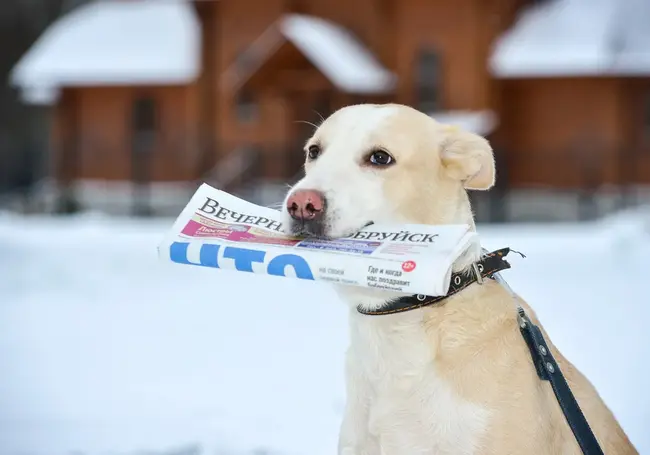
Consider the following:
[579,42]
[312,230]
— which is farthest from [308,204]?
[579,42]

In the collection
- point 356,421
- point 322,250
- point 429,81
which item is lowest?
point 356,421

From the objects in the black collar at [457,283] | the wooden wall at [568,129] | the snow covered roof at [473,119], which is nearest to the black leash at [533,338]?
the black collar at [457,283]

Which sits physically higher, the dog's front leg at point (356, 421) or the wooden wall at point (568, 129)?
the wooden wall at point (568, 129)

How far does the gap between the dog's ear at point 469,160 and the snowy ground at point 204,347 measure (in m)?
2.06

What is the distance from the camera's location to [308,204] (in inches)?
117

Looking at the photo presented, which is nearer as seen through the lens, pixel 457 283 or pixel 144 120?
pixel 457 283

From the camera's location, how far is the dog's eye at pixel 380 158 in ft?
10.6

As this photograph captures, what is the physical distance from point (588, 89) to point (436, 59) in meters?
3.79

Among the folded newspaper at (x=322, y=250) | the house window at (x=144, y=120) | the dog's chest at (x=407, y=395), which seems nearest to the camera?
the folded newspaper at (x=322, y=250)

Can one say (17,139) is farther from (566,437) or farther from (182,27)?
(566,437)

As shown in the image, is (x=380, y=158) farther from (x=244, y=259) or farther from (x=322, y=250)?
(x=244, y=259)

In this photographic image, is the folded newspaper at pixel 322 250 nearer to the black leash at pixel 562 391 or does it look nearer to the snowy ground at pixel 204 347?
the black leash at pixel 562 391

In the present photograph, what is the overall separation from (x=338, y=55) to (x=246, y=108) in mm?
3510

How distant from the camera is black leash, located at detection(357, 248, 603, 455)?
2.87 meters
